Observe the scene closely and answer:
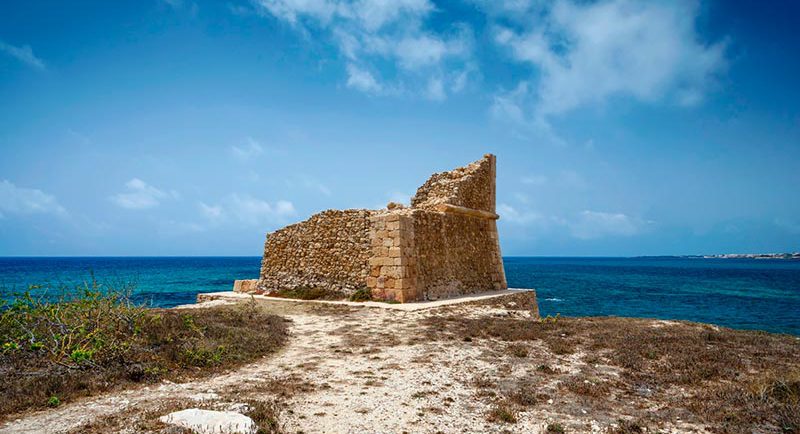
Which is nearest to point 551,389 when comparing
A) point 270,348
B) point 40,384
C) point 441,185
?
point 270,348

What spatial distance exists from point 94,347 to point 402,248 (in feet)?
28.6

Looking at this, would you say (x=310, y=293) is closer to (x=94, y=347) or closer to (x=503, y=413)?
(x=94, y=347)

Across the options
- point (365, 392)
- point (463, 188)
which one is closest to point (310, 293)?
point (463, 188)

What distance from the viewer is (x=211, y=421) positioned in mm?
4043

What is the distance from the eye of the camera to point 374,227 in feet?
47.3

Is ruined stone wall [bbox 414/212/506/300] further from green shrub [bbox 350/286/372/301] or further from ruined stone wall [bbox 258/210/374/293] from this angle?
ruined stone wall [bbox 258/210/374/293]

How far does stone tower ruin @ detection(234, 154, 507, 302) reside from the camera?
14.1 meters

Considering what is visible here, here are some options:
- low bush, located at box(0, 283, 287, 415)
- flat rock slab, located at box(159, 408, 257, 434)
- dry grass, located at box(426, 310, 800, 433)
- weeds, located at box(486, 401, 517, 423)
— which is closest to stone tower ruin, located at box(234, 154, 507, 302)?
dry grass, located at box(426, 310, 800, 433)

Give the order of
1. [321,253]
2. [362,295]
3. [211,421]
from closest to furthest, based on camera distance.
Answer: [211,421] → [362,295] → [321,253]

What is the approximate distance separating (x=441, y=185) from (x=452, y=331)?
8.65 meters

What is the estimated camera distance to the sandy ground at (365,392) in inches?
174

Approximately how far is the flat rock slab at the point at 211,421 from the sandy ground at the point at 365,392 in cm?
35

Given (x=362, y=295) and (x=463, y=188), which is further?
(x=463, y=188)

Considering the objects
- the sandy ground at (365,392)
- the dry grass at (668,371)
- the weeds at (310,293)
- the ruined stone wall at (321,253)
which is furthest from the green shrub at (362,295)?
the sandy ground at (365,392)
